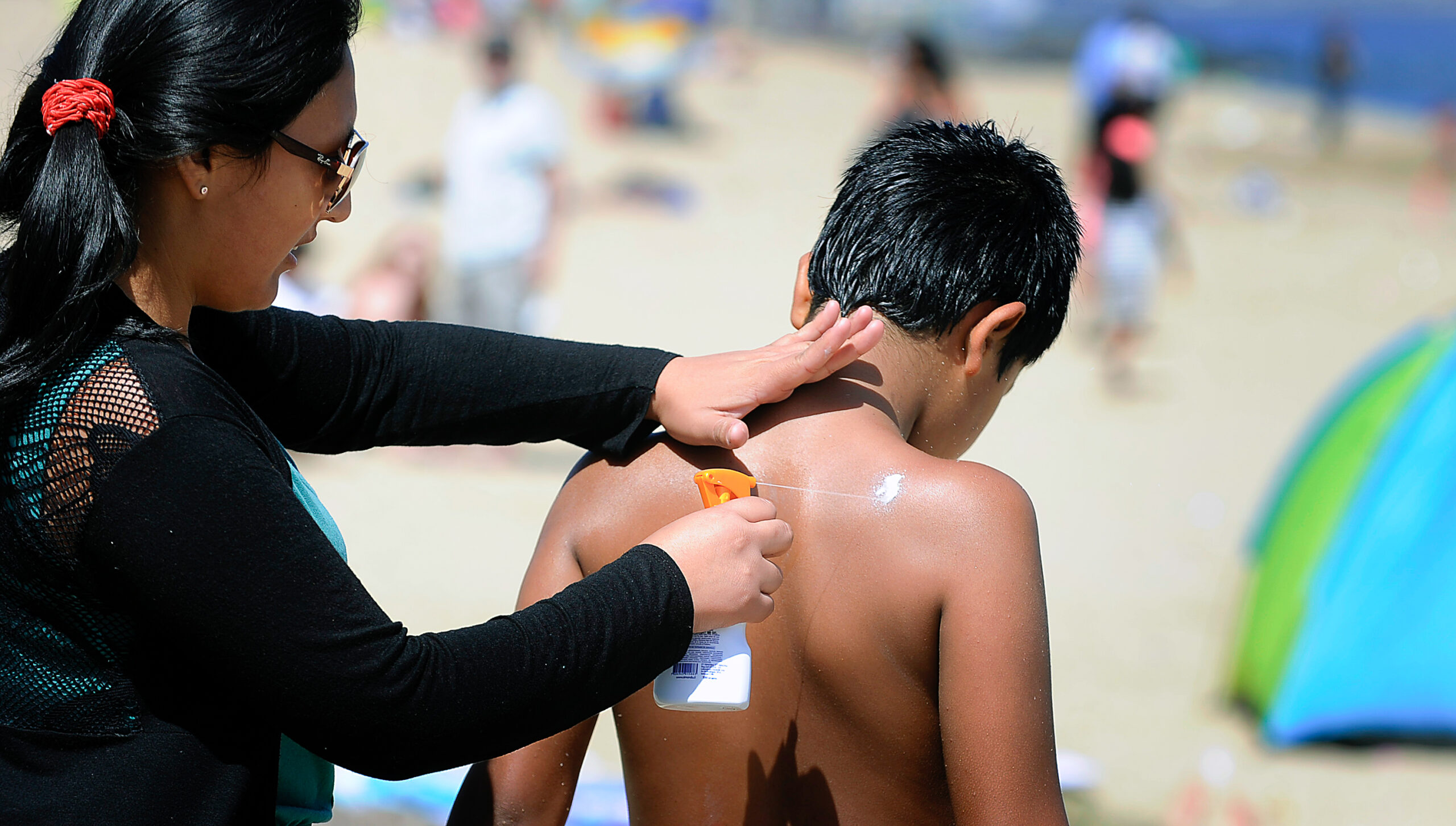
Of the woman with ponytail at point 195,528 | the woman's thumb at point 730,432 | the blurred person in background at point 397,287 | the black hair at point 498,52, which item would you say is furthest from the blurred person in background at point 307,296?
the woman with ponytail at point 195,528

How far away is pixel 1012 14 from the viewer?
26.4m

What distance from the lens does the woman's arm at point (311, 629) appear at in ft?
3.54

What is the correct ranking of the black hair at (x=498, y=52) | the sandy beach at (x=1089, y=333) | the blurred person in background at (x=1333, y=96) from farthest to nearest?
1. the blurred person in background at (x=1333, y=96)
2. the black hair at (x=498, y=52)
3. the sandy beach at (x=1089, y=333)

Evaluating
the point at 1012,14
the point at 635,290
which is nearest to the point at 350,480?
the point at 635,290

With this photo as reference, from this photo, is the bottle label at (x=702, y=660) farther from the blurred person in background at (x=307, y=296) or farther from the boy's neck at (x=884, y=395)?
the blurred person in background at (x=307, y=296)

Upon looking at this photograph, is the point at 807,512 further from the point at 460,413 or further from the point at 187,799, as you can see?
the point at 187,799

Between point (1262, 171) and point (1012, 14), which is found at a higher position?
point (1012, 14)

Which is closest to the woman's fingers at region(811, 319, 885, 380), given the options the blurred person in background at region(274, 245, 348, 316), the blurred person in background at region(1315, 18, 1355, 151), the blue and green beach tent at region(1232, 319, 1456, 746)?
the blue and green beach tent at region(1232, 319, 1456, 746)

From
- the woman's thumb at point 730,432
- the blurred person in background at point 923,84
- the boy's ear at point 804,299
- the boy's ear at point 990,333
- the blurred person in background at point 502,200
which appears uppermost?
the blurred person in background at point 923,84

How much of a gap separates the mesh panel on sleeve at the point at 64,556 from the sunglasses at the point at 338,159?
263mm

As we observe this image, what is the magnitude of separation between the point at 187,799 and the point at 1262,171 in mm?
16273

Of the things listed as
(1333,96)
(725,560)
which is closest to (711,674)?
(725,560)

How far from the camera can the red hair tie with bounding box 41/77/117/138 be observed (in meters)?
1.15

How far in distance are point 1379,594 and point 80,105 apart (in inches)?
159
